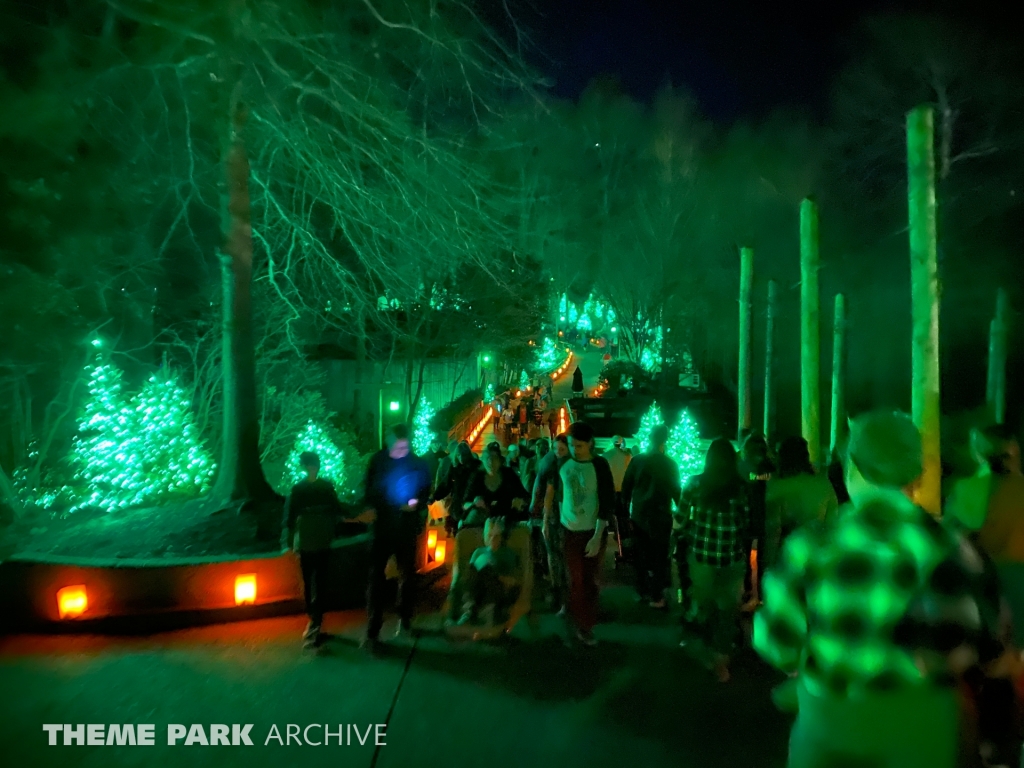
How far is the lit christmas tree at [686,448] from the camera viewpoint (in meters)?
13.1

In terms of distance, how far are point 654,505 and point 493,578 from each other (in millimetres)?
1704

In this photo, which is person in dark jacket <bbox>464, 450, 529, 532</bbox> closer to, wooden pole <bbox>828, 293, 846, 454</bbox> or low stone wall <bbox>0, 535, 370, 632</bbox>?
low stone wall <bbox>0, 535, 370, 632</bbox>

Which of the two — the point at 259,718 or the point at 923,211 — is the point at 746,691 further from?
the point at 923,211

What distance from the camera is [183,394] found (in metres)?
11.8

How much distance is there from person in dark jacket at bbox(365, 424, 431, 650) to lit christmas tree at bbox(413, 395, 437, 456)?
1506 centimetres

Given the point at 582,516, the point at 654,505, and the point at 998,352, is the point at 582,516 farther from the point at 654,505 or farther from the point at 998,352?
the point at 998,352

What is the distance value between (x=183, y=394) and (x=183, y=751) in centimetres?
820

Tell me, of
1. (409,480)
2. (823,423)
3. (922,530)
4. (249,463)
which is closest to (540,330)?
(823,423)

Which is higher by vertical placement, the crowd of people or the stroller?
the crowd of people

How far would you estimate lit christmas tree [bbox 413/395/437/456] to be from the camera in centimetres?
2248

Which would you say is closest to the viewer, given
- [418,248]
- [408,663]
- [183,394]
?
[408,663]

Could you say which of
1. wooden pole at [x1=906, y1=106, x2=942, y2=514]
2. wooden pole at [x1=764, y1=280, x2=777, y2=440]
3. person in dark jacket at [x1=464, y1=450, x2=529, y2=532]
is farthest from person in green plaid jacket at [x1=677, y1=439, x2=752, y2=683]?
wooden pole at [x1=764, y1=280, x2=777, y2=440]

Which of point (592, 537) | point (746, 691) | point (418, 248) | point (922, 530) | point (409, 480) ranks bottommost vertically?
point (746, 691)

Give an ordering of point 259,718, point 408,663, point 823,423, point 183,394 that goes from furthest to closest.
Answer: point 823,423 → point 183,394 → point 408,663 → point 259,718
